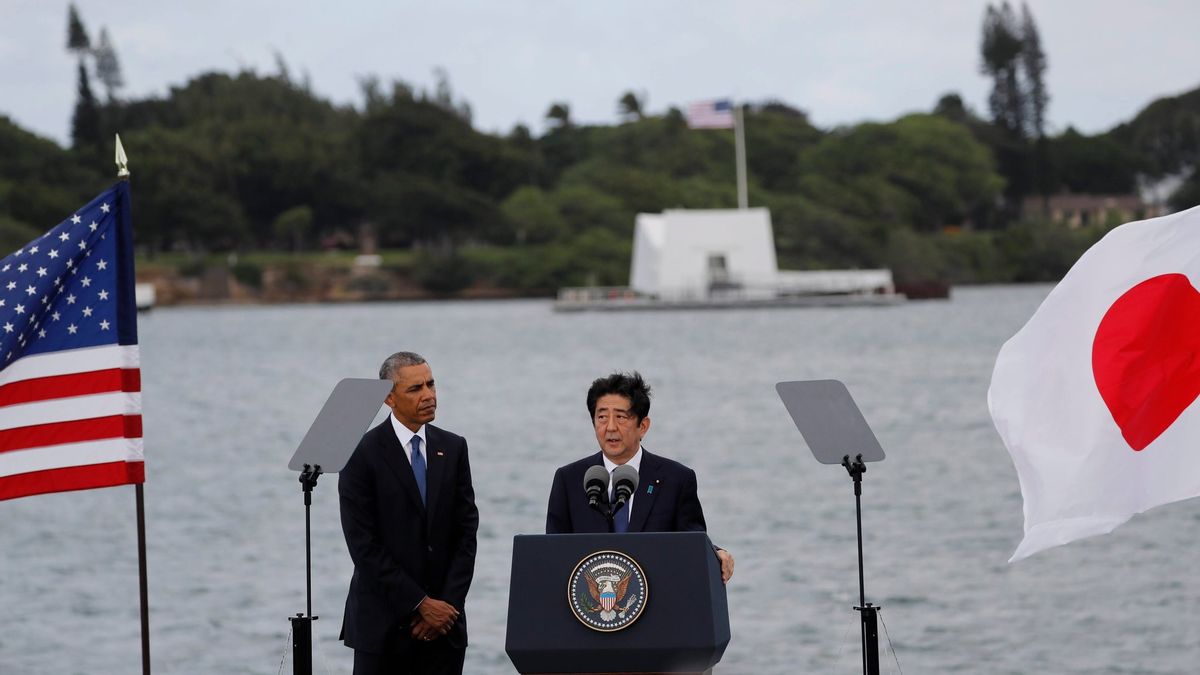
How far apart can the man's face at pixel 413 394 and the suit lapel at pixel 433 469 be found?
8cm

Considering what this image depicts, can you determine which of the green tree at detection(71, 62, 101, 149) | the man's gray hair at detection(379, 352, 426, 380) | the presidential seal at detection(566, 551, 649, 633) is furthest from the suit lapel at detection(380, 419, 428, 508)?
the green tree at detection(71, 62, 101, 149)

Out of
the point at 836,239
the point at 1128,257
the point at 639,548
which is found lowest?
the point at 639,548

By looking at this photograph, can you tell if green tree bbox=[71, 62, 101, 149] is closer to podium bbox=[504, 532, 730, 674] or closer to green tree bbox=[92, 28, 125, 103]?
green tree bbox=[92, 28, 125, 103]

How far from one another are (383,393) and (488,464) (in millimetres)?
24714

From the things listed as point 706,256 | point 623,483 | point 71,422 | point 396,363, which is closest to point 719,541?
point 71,422

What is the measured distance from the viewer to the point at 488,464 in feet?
99.9

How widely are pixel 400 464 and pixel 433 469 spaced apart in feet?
0.36

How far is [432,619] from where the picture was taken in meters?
6.14

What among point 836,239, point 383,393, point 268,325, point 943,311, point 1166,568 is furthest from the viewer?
point 836,239

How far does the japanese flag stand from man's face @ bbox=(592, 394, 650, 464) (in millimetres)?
1178

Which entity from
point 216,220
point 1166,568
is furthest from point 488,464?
point 216,220

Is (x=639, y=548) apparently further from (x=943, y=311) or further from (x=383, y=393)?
(x=943, y=311)

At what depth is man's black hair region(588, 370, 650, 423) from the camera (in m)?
5.84

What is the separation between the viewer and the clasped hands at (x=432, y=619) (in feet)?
20.1
